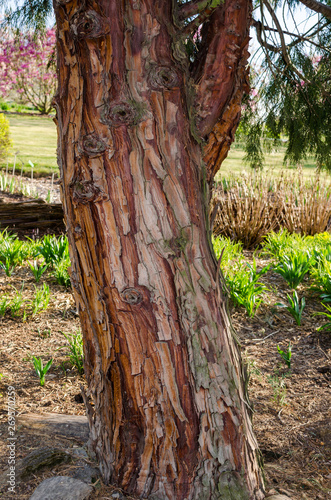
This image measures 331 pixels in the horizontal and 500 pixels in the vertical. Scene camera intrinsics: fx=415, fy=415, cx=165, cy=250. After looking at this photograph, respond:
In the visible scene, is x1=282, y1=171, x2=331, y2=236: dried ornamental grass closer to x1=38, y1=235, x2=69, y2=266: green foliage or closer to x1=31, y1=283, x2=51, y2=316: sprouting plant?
x1=38, y1=235, x2=69, y2=266: green foliage

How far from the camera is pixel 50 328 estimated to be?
301cm

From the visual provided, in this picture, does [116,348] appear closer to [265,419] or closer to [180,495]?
[180,495]

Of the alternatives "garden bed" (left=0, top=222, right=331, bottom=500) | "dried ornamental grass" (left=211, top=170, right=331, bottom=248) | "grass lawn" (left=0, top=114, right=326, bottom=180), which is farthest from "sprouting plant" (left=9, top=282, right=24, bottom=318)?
"grass lawn" (left=0, top=114, right=326, bottom=180)

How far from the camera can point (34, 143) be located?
12.1 m

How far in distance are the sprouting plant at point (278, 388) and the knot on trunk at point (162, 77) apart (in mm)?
1718

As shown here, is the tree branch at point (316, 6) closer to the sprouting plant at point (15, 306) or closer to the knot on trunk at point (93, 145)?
the knot on trunk at point (93, 145)

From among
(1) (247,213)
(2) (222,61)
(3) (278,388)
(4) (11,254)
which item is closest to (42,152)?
(1) (247,213)

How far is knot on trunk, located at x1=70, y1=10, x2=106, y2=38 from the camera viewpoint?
1278mm

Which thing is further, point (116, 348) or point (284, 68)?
point (284, 68)

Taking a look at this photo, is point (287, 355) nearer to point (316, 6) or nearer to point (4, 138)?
point (316, 6)

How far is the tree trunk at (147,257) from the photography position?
52.1 inches

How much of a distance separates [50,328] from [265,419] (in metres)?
1.63

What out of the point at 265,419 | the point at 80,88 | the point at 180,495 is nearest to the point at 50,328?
the point at 265,419

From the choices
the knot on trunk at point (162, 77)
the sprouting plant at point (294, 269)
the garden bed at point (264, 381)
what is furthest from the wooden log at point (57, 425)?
the sprouting plant at point (294, 269)
